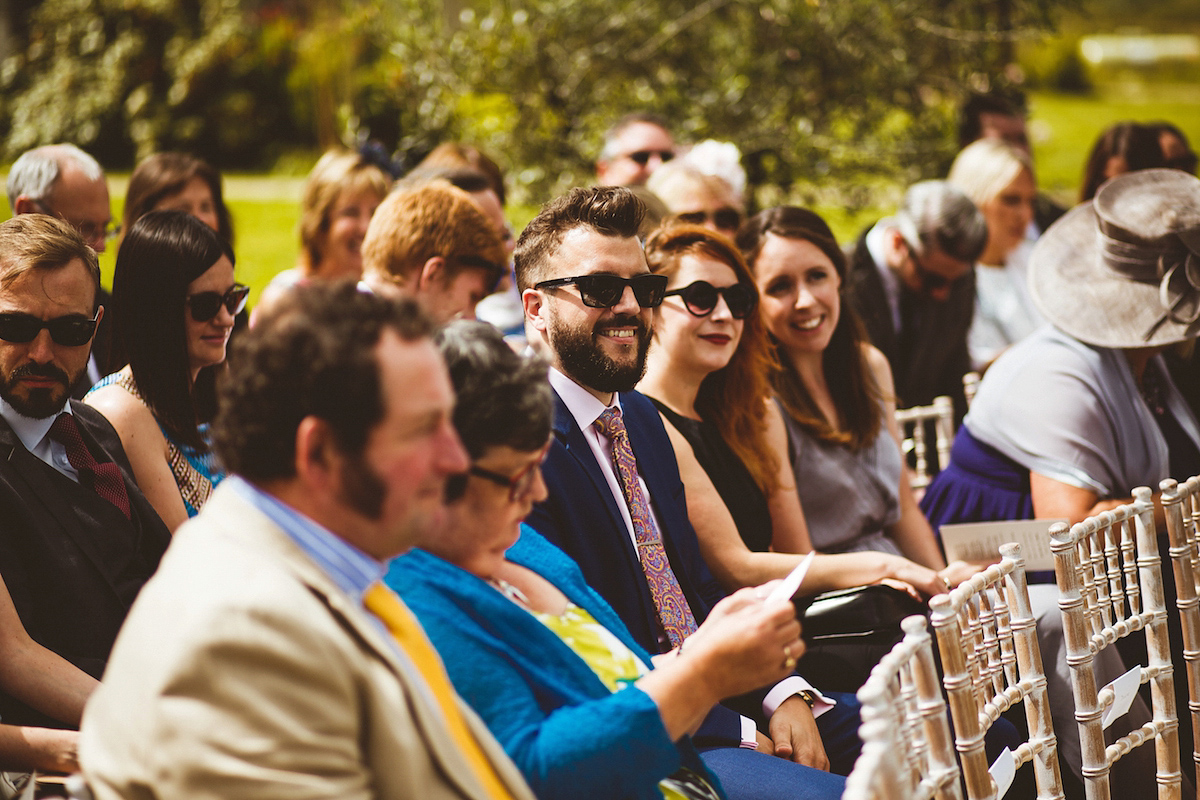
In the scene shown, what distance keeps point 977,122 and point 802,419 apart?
160 inches

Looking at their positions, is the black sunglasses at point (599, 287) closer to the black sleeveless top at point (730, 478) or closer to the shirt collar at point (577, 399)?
the shirt collar at point (577, 399)

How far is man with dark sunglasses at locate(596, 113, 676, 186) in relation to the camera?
219 inches

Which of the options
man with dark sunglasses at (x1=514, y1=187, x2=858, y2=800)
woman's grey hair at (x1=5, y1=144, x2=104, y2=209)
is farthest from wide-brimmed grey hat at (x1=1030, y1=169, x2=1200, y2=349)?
woman's grey hair at (x1=5, y1=144, x2=104, y2=209)

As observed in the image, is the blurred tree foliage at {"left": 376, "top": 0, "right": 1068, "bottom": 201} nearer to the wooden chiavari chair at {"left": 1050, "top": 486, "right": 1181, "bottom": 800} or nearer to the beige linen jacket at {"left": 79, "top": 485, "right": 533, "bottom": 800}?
the wooden chiavari chair at {"left": 1050, "top": 486, "right": 1181, "bottom": 800}

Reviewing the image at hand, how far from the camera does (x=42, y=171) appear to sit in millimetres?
3918

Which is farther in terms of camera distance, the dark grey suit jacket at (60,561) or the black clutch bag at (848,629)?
the black clutch bag at (848,629)

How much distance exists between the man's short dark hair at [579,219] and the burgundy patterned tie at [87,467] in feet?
3.75

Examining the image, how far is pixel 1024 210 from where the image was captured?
233 inches

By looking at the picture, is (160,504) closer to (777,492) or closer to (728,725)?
(728,725)

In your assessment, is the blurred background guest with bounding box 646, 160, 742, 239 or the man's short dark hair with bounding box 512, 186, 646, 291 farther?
the blurred background guest with bounding box 646, 160, 742, 239

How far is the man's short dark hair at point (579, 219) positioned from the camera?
9.04 feet

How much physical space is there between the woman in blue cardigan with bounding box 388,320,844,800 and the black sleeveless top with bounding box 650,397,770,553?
1.34 metres

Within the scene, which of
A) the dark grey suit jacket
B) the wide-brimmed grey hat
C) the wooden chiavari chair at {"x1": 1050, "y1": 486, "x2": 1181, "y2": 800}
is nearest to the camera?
the dark grey suit jacket

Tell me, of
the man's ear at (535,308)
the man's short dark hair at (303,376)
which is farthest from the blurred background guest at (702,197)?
the man's short dark hair at (303,376)
